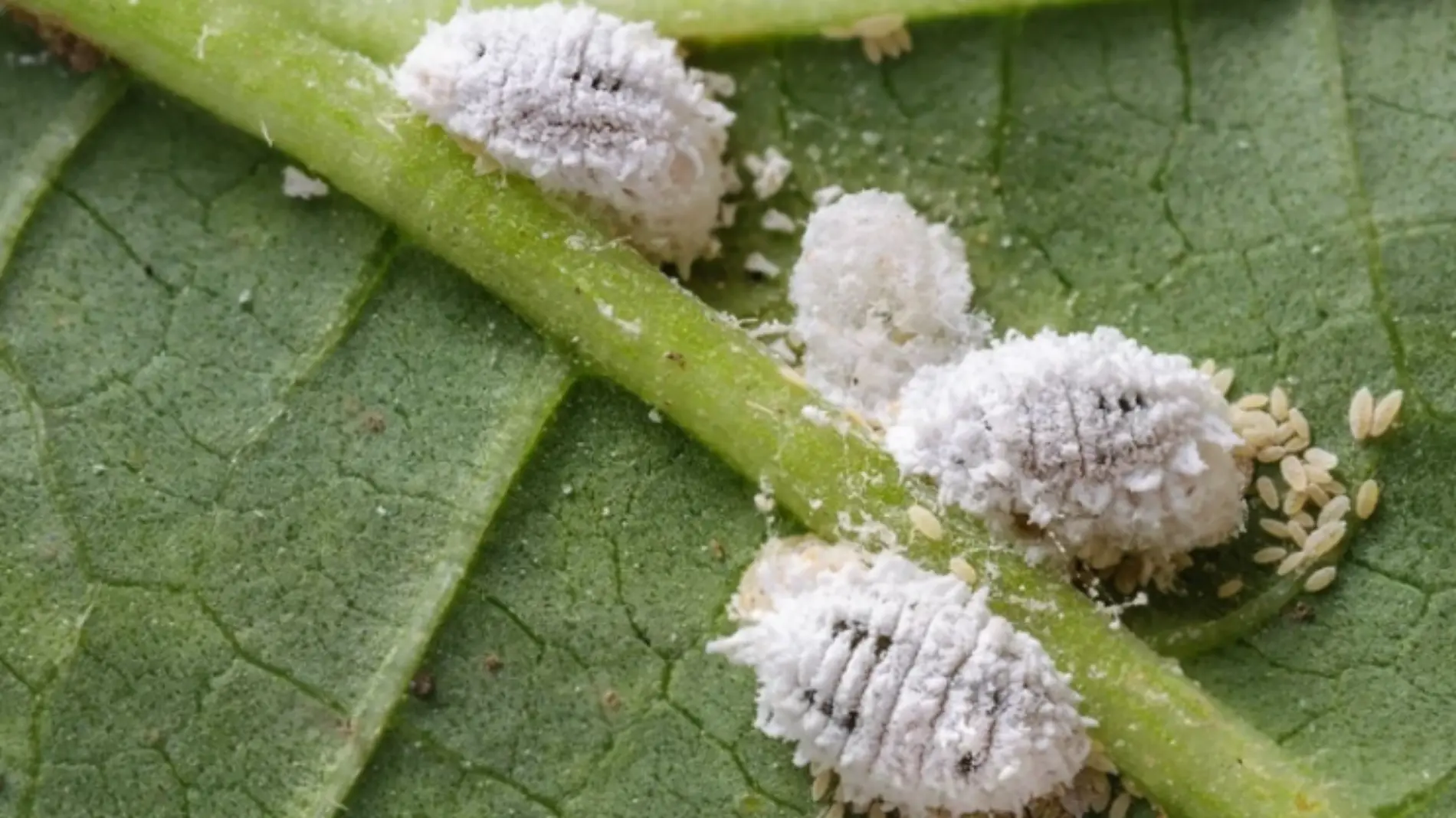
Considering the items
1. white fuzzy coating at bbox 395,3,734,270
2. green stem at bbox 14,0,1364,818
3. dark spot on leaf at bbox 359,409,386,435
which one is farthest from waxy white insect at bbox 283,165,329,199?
dark spot on leaf at bbox 359,409,386,435

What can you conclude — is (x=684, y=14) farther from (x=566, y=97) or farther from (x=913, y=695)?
(x=913, y=695)

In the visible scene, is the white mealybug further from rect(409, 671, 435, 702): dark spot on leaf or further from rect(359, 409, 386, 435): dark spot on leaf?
rect(359, 409, 386, 435): dark spot on leaf

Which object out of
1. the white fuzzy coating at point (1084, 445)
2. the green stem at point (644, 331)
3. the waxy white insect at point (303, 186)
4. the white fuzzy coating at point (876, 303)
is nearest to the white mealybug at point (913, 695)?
A: the green stem at point (644, 331)

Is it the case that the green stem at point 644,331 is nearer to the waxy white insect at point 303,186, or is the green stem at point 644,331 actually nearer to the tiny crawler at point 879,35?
the waxy white insect at point 303,186

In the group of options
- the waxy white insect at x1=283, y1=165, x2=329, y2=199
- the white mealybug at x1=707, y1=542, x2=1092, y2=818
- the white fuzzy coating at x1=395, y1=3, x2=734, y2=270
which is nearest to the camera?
the white mealybug at x1=707, y1=542, x2=1092, y2=818

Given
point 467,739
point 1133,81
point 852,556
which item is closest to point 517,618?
point 467,739

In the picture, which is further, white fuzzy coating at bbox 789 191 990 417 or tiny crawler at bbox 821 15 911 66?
tiny crawler at bbox 821 15 911 66
